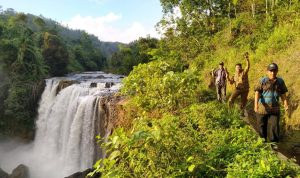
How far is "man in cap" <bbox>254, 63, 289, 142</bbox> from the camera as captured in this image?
20.5ft

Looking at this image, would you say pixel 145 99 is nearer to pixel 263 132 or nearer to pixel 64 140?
pixel 263 132

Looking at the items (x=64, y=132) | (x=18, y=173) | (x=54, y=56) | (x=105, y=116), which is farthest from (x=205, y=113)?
(x=54, y=56)

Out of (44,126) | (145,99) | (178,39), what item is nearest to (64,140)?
(44,126)

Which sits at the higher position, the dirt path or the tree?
the tree

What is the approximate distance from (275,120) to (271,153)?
1698 mm

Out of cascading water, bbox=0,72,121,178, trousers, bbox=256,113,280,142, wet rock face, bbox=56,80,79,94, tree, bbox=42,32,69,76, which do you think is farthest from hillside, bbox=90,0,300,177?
tree, bbox=42,32,69,76

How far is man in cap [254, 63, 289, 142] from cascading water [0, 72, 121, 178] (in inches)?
471

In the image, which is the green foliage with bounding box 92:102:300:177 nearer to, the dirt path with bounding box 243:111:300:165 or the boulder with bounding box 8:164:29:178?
the dirt path with bounding box 243:111:300:165

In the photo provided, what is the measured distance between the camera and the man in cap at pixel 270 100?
624 centimetres

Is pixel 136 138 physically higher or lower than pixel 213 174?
higher

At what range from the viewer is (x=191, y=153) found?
4.86 metres

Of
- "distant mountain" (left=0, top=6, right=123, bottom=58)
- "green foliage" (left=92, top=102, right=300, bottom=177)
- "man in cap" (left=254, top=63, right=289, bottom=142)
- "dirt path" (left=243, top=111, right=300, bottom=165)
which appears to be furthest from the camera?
"distant mountain" (left=0, top=6, right=123, bottom=58)

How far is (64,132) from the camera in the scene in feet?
76.9

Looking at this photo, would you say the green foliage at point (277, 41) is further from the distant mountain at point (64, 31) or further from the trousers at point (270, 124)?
the distant mountain at point (64, 31)
